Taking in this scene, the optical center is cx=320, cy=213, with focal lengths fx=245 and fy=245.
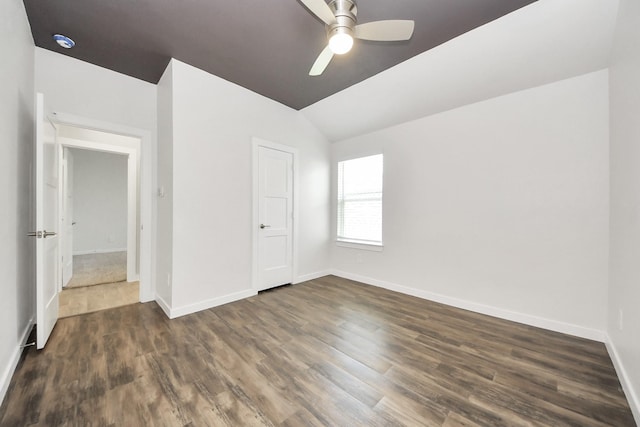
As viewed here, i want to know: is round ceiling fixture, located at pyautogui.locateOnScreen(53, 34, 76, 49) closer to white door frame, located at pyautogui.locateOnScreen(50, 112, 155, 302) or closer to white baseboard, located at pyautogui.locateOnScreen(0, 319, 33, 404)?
white door frame, located at pyautogui.locateOnScreen(50, 112, 155, 302)

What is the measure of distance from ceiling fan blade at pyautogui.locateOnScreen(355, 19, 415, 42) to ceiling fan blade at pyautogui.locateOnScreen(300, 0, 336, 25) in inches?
8.4

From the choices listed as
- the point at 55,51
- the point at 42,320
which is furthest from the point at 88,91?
the point at 42,320

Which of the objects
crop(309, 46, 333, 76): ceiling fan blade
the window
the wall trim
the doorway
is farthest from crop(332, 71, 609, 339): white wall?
the doorway

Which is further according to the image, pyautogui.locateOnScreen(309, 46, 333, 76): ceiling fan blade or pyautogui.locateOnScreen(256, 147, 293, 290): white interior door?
pyautogui.locateOnScreen(256, 147, 293, 290): white interior door

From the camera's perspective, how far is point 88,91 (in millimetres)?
2648

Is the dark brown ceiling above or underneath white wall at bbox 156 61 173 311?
above

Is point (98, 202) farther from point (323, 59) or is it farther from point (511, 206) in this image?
point (511, 206)

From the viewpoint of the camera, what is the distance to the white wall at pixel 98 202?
6.33 m

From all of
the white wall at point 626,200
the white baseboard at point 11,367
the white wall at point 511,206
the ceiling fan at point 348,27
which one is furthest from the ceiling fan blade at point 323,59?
the white baseboard at point 11,367

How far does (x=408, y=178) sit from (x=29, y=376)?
3963mm

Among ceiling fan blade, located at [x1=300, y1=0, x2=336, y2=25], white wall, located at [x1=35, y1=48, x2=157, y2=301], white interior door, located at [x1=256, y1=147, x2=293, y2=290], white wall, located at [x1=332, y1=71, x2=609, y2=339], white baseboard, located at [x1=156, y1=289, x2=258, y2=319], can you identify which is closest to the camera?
ceiling fan blade, located at [x1=300, y1=0, x2=336, y2=25]

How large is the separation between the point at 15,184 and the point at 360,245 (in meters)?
3.68

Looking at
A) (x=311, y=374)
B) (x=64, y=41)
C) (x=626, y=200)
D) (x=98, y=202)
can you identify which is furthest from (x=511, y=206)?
(x=98, y=202)

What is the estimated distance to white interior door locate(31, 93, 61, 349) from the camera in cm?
185
